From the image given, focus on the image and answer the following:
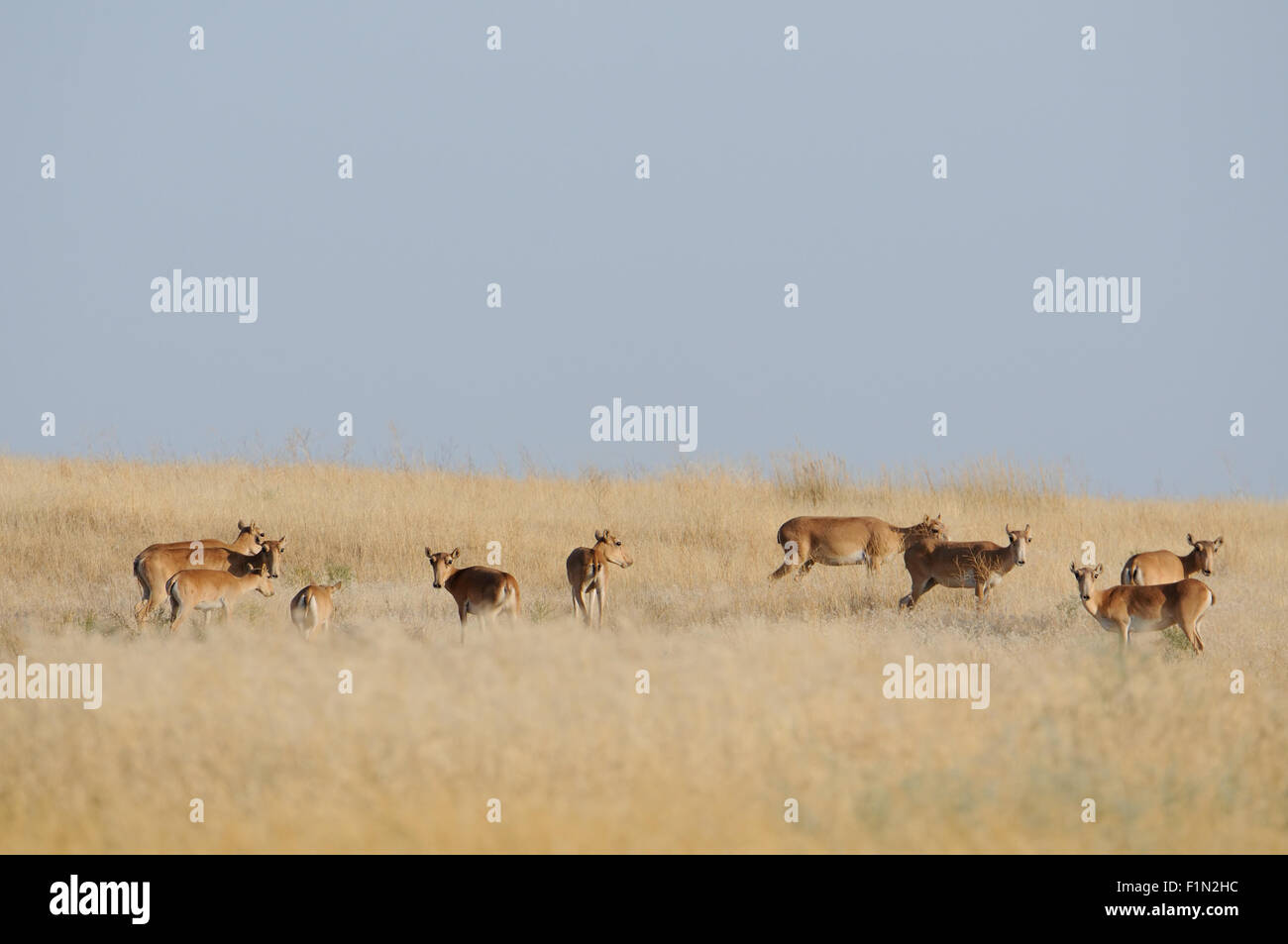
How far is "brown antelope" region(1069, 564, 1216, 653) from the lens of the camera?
40.4 ft

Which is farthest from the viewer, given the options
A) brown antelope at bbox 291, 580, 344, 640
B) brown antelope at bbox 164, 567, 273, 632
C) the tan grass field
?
brown antelope at bbox 164, 567, 273, 632

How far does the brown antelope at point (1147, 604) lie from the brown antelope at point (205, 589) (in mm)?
8300

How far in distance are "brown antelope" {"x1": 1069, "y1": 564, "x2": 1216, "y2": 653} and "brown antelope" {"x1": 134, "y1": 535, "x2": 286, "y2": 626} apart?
8.41 metres

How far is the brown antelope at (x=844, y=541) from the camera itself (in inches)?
676

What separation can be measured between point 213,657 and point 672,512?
1184cm

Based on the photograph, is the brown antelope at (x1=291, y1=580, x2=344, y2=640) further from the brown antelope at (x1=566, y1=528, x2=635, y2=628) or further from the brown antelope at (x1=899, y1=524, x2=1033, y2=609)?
the brown antelope at (x1=899, y1=524, x2=1033, y2=609)

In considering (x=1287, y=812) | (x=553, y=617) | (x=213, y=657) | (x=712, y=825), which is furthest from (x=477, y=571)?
(x=1287, y=812)

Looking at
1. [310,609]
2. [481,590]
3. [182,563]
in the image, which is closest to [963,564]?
[481,590]

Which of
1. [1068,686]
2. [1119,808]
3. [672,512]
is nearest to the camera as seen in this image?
[1119,808]

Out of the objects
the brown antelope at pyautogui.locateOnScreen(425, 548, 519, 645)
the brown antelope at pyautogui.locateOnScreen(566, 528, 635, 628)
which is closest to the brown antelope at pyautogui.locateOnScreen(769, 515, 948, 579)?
the brown antelope at pyautogui.locateOnScreen(566, 528, 635, 628)

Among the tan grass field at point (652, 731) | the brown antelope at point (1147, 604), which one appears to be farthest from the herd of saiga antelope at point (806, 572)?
the tan grass field at point (652, 731)

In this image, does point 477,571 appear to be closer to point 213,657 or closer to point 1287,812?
point 213,657

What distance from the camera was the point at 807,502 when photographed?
23531mm

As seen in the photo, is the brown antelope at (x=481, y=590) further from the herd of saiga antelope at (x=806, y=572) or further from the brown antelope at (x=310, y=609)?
the brown antelope at (x=310, y=609)
